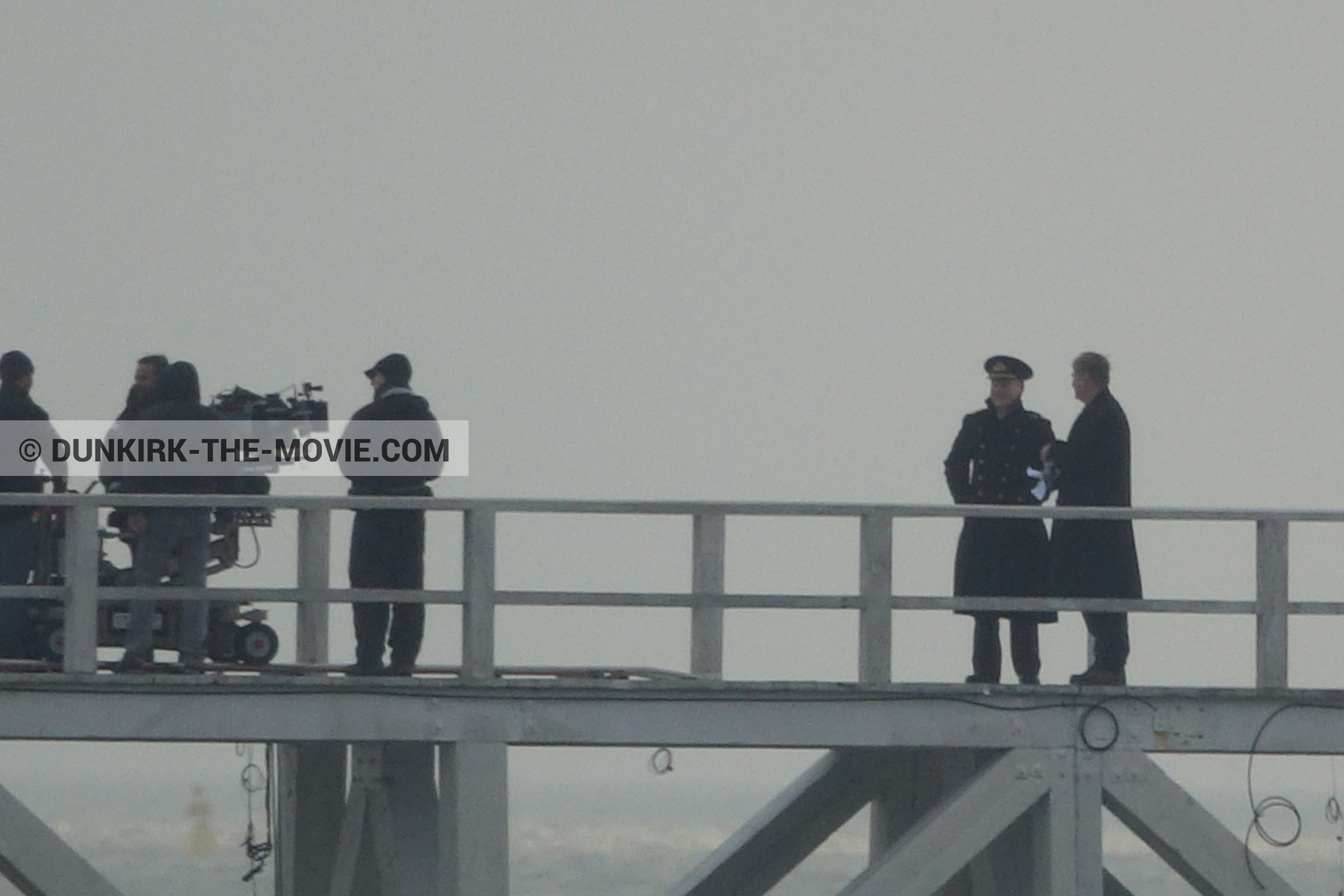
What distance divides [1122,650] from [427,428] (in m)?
3.54

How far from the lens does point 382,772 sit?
16281mm

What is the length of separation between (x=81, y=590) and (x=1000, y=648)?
176 inches

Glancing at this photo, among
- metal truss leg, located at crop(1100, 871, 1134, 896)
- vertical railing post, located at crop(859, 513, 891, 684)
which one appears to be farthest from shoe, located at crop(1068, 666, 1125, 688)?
metal truss leg, located at crop(1100, 871, 1134, 896)

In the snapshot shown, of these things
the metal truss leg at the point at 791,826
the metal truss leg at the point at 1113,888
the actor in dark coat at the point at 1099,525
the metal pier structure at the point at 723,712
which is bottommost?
the metal truss leg at the point at 1113,888

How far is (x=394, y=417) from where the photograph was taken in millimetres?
14445

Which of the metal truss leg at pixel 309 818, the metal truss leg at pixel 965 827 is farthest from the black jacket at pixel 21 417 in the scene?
the metal truss leg at pixel 965 827

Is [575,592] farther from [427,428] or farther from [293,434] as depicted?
[293,434]

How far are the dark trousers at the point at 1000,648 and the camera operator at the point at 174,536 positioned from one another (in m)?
3.80

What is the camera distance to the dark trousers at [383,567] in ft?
47.4

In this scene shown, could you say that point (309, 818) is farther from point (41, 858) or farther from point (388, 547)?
point (388, 547)

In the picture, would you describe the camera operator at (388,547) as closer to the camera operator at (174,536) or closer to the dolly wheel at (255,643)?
the camera operator at (174,536)

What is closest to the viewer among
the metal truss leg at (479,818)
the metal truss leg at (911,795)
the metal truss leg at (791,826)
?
the metal truss leg at (479,818)

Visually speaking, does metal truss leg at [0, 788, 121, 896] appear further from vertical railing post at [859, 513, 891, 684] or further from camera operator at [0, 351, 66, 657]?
vertical railing post at [859, 513, 891, 684]

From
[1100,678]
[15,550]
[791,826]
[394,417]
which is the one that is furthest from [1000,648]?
[15,550]
